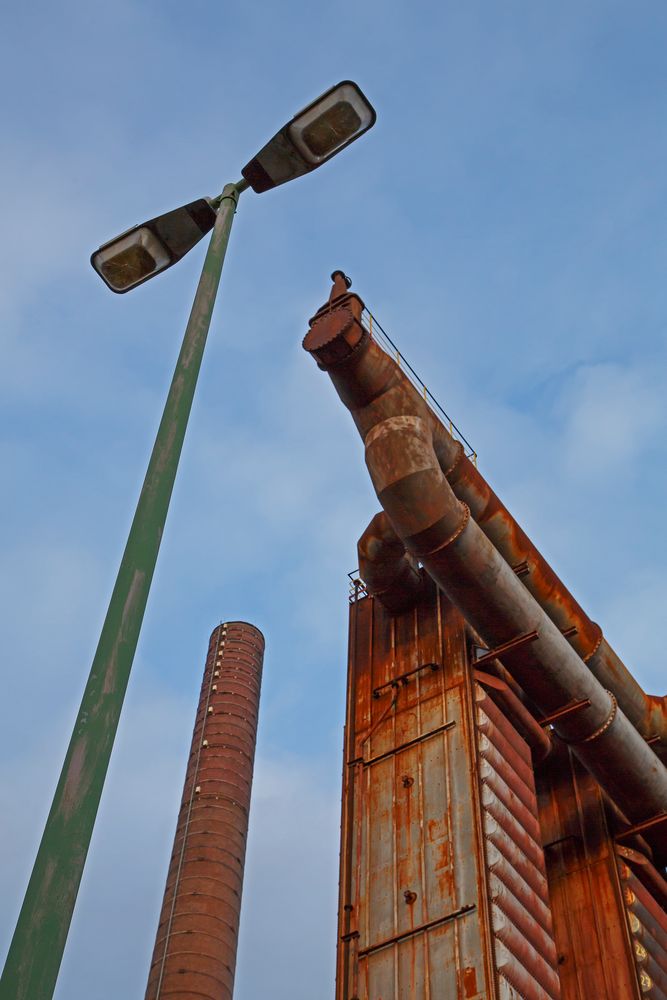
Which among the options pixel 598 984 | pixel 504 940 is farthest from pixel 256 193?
pixel 598 984

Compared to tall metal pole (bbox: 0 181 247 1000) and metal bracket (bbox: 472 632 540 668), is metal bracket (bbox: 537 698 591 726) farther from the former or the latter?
tall metal pole (bbox: 0 181 247 1000)

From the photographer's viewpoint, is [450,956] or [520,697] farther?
[520,697]

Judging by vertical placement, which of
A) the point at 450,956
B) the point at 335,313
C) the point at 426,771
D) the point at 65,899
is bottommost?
the point at 65,899

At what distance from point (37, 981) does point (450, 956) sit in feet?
39.7

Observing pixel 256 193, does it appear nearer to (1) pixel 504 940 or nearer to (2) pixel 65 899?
(2) pixel 65 899

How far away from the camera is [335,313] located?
18.0 m

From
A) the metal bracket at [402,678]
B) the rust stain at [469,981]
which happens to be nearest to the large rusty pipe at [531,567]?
the metal bracket at [402,678]

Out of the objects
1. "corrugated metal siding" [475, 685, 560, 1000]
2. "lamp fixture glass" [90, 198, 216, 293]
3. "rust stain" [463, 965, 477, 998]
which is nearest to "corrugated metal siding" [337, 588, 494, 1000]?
"rust stain" [463, 965, 477, 998]

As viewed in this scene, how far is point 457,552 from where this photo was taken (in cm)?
1669

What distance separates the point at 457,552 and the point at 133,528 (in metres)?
11.6

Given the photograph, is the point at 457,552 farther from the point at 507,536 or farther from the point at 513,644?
the point at 507,536

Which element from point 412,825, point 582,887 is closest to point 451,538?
point 412,825

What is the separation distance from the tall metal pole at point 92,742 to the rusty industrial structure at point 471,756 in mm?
10892

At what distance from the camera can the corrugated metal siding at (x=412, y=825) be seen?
14977mm
